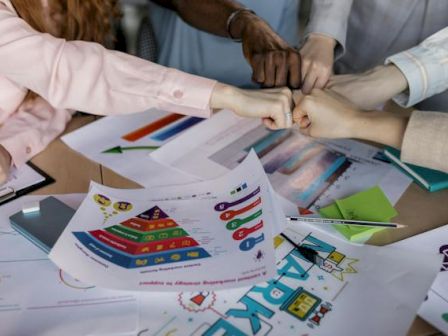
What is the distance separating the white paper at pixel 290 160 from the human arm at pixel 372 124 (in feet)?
0.17

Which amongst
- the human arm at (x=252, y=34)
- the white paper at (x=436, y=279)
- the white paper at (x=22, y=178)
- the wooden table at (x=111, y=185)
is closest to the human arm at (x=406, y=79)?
the human arm at (x=252, y=34)

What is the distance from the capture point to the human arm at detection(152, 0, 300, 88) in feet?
3.11

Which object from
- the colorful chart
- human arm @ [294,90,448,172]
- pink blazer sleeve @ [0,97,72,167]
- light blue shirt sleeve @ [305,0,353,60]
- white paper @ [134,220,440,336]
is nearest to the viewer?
white paper @ [134,220,440,336]

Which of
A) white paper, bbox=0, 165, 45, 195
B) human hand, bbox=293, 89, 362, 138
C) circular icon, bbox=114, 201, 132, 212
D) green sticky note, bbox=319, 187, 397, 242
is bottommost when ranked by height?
white paper, bbox=0, 165, 45, 195

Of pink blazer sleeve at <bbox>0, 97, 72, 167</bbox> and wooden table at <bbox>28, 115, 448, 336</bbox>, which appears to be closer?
wooden table at <bbox>28, 115, 448, 336</bbox>

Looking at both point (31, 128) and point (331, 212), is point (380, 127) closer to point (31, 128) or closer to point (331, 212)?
point (331, 212)

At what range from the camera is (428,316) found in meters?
0.62

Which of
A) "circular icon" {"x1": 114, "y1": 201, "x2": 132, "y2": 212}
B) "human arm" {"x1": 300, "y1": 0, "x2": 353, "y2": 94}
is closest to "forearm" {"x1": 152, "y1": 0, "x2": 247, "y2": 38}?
"human arm" {"x1": 300, "y1": 0, "x2": 353, "y2": 94}

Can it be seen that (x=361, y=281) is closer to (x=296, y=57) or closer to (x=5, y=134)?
(x=296, y=57)

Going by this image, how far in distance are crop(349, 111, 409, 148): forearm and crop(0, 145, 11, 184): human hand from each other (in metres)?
0.59

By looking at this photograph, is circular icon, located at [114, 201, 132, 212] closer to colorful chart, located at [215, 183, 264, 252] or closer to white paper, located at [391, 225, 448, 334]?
colorful chart, located at [215, 183, 264, 252]

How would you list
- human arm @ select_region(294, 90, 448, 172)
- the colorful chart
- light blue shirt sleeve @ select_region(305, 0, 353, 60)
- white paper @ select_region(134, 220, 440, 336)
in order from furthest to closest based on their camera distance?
light blue shirt sleeve @ select_region(305, 0, 353, 60), human arm @ select_region(294, 90, 448, 172), the colorful chart, white paper @ select_region(134, 220, 440, 336)

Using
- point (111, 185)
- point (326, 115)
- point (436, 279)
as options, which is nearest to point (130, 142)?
point (111, 185)

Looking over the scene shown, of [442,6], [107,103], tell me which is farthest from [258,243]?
[442,6]
